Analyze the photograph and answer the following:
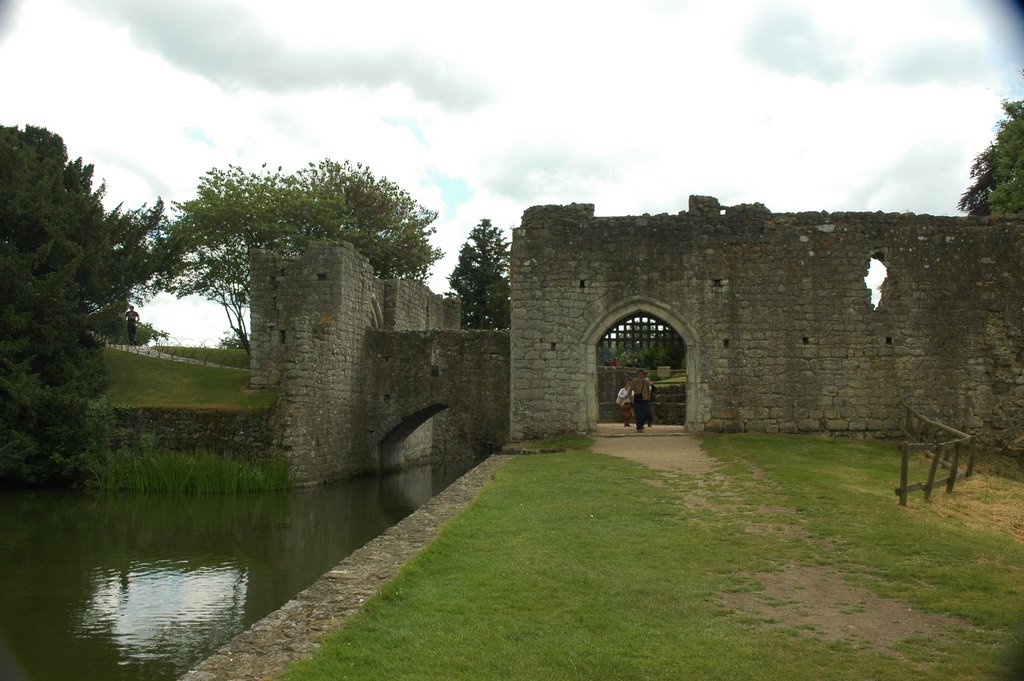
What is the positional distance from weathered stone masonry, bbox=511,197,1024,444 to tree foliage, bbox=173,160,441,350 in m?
16.3

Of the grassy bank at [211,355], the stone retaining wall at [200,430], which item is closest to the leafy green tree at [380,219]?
the grassy bank at [211,355]

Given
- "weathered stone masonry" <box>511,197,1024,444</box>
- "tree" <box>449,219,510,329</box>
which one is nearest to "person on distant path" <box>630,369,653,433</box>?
"weathered stone masonry" <box>511,197,1024,444</box>

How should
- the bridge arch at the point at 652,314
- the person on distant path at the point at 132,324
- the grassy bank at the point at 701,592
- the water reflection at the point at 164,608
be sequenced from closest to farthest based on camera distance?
1. the grassy bank at the point at 701,592
2. the water reflection at the point at 164,608
3. the bridge arch at the point at 652,314
4. the person on distant path at the point at 132,324

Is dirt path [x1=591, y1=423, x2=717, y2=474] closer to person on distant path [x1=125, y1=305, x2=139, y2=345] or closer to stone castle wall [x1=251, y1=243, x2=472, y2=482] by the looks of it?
stone castle wall [x1=251, y1=243, x2=472, y2=482]

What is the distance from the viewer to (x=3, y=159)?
1930 centimetres

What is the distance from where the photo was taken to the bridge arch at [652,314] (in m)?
17.3

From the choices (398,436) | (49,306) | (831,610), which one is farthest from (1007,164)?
(49,306)

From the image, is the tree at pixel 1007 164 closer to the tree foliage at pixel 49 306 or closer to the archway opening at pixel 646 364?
the archway opening at pixel 646 364

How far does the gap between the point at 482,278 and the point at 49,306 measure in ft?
87.3

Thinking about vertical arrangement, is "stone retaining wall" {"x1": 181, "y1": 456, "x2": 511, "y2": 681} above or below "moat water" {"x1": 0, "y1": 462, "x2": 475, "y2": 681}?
above

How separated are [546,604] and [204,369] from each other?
19.0m

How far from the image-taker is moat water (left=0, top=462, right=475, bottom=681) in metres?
8.03

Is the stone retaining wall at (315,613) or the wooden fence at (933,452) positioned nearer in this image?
the stone retaining wall at (315,613)

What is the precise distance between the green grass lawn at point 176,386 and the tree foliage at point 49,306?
0.95 meters
